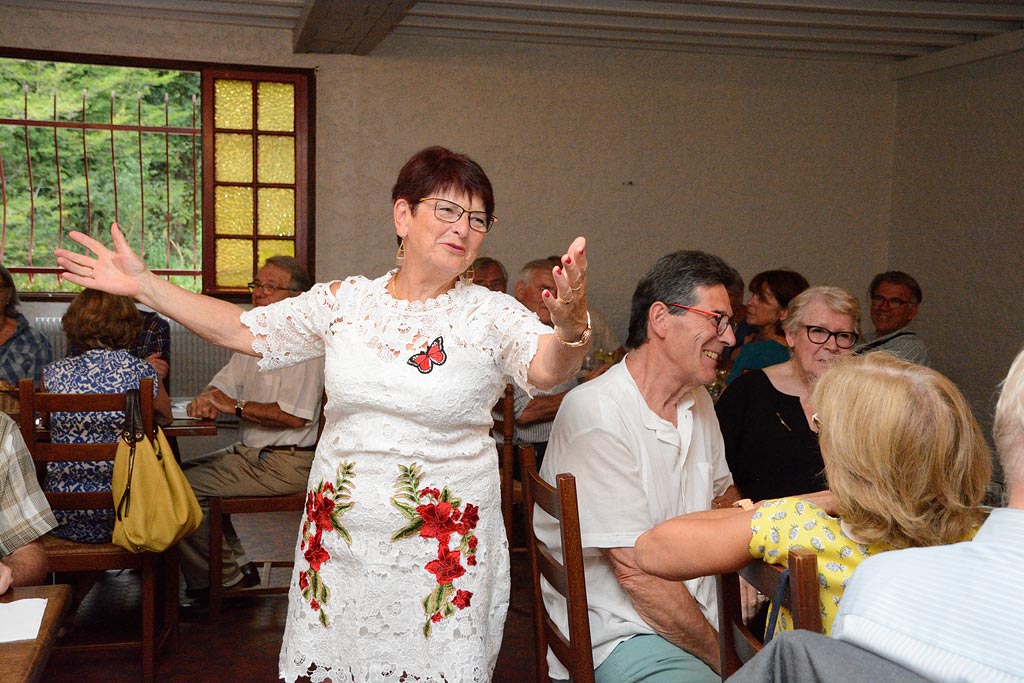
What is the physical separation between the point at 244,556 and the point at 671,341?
2937mm

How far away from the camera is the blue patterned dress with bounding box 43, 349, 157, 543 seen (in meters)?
3.49

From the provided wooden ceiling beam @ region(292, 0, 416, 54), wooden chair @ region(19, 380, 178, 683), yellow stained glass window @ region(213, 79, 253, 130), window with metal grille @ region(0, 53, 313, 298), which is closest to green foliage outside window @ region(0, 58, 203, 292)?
window with metal grille @ region(0, 53, 313, 298)

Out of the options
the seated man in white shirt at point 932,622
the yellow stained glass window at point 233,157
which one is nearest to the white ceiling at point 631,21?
the yellow stained glass window at point 233,157

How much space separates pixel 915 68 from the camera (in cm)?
749

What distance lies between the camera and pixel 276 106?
6.68 metres

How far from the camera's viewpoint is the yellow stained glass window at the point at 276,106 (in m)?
6.66

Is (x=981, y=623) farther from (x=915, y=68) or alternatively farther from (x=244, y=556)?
(x=915, y=68)

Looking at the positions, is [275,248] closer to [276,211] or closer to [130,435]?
[276,211]

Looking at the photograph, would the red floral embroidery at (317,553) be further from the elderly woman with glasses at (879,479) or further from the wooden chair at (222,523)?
the wooden chair at (222,523)

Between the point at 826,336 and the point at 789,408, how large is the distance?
0.85 feet

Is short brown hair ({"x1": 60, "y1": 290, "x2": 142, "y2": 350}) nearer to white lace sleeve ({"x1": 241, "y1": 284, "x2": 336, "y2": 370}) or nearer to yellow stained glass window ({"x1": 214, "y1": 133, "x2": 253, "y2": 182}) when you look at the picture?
white lace sleeve ({"x1": 241, "y1": 284, "x2": 336, "y2": 370})

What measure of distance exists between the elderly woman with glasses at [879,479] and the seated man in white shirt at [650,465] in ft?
1.64

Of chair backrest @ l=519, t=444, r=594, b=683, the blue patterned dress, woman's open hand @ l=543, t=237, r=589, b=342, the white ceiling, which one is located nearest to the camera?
woman's open hand @ l=543, t=237, r=589, b=342

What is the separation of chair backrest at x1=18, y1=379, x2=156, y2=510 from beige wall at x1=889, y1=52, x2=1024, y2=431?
204 inches
